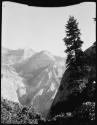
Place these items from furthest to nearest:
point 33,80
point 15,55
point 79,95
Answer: point 15,55 < point 33,80 < point 79,95

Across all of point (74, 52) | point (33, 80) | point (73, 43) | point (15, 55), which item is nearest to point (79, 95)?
point (74, 52)

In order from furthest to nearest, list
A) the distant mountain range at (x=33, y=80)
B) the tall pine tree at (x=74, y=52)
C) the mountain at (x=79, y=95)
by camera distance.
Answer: the distant mountain range at (x=33, y=80)
the tall pine tree at (x=74, y=52)
the mountain at (x=79, y=95)

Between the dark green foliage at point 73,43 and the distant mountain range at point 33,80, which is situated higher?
the dark green foliage at point 73,43

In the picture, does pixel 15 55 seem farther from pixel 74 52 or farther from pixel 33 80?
pixel 74 52

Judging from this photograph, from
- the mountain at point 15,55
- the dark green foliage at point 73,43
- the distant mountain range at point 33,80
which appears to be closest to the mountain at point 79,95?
the dark green foliage at point 73,43

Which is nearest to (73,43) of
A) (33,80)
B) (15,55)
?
(33,80)

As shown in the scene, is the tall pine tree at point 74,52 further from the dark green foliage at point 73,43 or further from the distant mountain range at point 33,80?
the distant mountain range at point 33,80

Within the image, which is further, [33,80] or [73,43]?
[33,80]

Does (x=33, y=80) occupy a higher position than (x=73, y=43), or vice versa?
(x=73, y=43)

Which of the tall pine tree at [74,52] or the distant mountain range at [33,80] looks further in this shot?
the distant mountain range at [33,80]

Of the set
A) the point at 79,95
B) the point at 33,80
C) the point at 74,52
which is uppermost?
the point at 74,52

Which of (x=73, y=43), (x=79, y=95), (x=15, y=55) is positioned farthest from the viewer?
(x=15, y=55)
